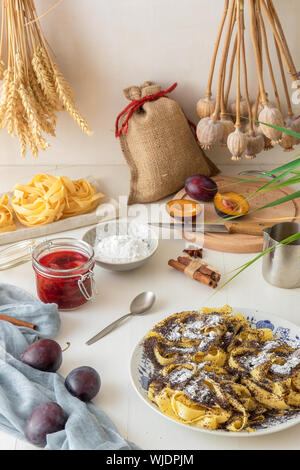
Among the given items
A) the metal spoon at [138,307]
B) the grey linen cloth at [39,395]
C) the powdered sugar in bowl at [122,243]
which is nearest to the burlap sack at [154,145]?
the powdered sugar in bowl at [122,243]

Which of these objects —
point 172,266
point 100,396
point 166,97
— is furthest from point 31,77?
point 100,396

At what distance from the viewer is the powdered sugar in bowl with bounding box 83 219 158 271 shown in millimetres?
1283

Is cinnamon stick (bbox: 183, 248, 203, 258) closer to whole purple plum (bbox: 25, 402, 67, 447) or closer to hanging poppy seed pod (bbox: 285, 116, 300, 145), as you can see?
hanging poppy seed pod (bbox: 285, 116, 300, 145)

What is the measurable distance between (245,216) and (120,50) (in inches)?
23.2

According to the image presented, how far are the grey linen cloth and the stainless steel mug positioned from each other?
0.47m

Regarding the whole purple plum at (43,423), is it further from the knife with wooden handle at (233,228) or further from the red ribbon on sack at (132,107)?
the red ribbon on sack at (132,107)

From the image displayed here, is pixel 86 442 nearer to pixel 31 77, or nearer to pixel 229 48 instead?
pixel 31 77

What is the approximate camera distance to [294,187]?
1654mm

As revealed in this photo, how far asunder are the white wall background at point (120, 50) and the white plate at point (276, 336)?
0.78 meters

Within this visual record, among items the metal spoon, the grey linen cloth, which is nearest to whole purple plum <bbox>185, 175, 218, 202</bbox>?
the metal spoon

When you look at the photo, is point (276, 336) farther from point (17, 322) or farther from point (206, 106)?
point (206, 106)

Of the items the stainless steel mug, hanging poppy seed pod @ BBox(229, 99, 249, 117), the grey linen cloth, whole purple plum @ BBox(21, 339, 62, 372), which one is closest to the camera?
the grey linen cloth

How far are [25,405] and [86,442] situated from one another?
13cm

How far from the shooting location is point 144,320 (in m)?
1.17
